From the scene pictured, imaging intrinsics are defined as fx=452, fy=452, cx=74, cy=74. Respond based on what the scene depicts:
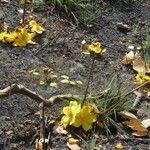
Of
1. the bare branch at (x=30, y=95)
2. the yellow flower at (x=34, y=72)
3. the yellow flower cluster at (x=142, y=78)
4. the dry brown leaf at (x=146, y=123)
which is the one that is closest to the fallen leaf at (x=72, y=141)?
the bare branch at (x=30, y=95)

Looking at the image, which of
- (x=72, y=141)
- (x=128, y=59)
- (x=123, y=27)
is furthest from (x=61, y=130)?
(x=123, y=27)

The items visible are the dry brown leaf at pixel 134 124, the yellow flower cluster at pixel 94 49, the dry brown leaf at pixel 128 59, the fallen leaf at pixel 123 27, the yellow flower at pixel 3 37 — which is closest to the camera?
the dry brown leaf at pixel 134 124

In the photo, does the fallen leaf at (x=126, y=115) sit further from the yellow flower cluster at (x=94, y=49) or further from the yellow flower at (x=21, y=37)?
the yellow flower at (x=21, y=37)

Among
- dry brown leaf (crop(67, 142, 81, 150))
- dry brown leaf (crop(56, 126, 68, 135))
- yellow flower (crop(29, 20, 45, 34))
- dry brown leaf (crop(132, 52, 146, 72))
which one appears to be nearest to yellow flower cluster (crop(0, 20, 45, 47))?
yellow flower (crop(29, 20, 45, 34))

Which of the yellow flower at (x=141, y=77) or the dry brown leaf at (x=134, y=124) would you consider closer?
the dry brown leaf at (x=134, y=124)

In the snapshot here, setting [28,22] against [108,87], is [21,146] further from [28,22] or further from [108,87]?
[28,22]

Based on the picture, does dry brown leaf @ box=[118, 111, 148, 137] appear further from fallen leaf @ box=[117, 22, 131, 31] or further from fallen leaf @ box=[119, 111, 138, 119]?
fallen leaf @ box=[117, 22, 131, 31]
